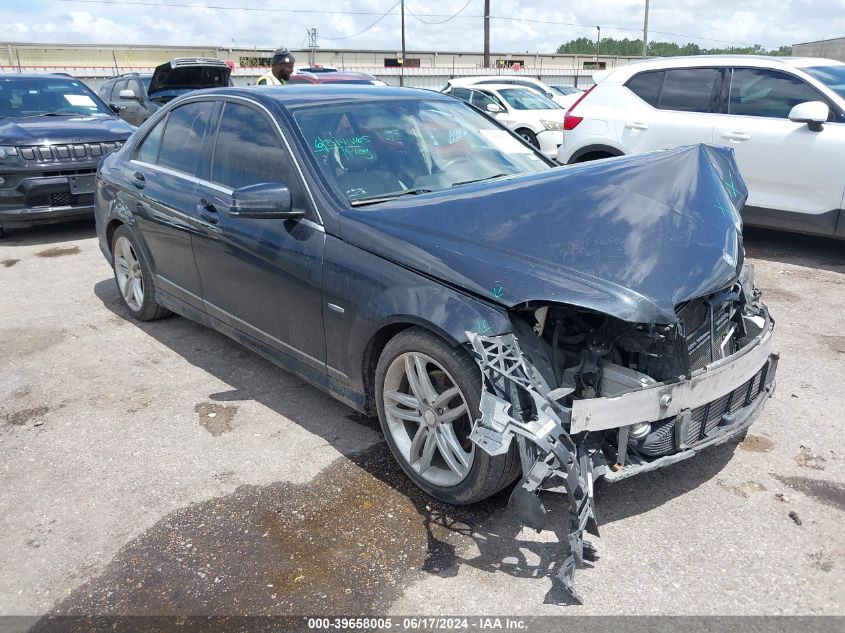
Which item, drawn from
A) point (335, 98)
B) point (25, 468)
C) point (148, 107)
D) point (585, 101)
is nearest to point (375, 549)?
point (25, 468)

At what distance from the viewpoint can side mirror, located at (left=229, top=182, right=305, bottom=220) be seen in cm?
342

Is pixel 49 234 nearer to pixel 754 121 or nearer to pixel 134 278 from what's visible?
pixel 134 278

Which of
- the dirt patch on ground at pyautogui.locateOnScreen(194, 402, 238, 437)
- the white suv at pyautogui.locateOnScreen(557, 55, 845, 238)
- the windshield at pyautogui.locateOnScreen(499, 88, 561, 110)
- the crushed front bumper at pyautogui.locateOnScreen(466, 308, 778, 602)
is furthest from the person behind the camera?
the windshield at pyautogui.locateOnScreen(499, 88, 561, 110)

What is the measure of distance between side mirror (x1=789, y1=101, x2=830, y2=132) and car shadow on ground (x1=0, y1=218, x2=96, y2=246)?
7.71 metres

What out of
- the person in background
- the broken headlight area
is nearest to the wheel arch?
the person in background

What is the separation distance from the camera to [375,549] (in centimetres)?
283

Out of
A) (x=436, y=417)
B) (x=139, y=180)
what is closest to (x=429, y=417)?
(x=436, y=417)

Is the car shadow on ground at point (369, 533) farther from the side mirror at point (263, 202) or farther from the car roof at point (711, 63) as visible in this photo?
the car roof at point (711, 63)

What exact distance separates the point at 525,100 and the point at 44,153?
30.4ft

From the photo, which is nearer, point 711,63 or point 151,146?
point 151,146

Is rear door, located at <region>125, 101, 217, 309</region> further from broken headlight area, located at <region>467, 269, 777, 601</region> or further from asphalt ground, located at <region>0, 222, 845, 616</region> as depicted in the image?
broken headlight area, located at <region>467, 269, 777, 601</region>

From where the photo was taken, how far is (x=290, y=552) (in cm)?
284

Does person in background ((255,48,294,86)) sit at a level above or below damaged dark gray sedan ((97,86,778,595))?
above

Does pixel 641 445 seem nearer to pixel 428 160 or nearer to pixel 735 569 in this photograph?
pixel 735 569
